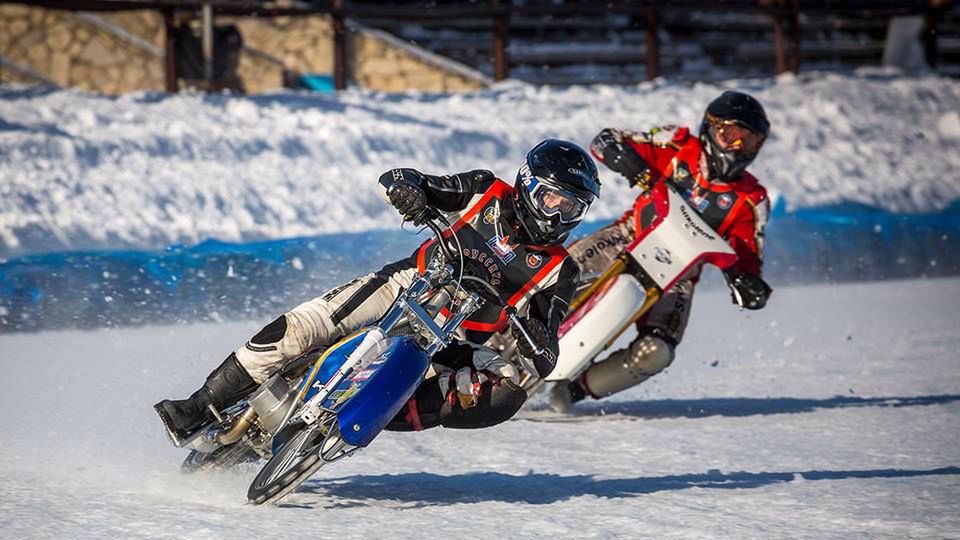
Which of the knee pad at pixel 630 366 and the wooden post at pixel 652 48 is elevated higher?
the wooden post at pixel 652 48

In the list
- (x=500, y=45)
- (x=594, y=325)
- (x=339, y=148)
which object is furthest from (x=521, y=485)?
(x=500, y=45)

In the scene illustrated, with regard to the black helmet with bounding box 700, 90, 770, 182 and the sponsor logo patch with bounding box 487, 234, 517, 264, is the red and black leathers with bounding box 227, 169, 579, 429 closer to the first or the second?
the sponsor logo patch with bounding box 487, 234, 517, 264

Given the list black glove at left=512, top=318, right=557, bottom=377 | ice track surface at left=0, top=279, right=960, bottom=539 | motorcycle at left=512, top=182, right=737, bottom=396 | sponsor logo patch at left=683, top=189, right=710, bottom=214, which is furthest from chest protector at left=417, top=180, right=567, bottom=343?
sponsor logo patch at left=683, top=189, right=710, bottom=214

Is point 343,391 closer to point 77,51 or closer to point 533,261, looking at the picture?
point 533,261

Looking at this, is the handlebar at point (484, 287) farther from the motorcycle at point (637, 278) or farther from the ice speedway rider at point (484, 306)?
the motorcycle at point (637, 278)

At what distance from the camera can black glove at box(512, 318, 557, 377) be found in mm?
5012

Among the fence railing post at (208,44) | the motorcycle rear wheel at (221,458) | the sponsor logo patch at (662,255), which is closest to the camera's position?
the motorcycle rear wheel at (221,458)

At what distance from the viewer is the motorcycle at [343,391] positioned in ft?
15.7

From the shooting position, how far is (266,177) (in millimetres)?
12242

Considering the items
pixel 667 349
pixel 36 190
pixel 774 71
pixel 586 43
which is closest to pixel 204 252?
pixel 36 190

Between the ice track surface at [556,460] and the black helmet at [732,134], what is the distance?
1.43 m

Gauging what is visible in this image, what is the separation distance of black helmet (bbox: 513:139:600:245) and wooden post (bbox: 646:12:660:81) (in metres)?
11.7

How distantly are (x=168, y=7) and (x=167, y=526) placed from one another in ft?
35.6

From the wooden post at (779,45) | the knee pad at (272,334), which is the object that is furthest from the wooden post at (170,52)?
the knee pad at (272,334)
